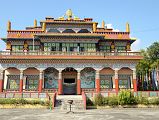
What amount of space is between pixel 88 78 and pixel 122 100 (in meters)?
9.66

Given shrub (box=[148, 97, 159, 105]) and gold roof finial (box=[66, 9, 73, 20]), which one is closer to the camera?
shrub (box=[148, 97, 159, 105])

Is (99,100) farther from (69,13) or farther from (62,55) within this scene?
(69,13)

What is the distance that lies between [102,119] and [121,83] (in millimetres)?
17517

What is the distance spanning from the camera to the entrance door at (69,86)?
35.4 m

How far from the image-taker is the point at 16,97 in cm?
2747

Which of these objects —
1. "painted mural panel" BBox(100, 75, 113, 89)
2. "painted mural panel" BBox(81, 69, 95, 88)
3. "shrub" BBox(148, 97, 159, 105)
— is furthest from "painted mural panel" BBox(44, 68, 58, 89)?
"shrub" BBox(148, 97, 159, 105)

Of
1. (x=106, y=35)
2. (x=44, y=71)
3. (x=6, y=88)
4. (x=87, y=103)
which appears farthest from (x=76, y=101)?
(x=106, y=35)

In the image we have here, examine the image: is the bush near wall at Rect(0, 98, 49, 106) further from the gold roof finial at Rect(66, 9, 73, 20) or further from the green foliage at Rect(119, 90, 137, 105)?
the gold roof finial at Rect(66, 9, 73, 20)

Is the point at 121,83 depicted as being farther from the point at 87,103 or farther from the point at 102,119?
the point at 102,119

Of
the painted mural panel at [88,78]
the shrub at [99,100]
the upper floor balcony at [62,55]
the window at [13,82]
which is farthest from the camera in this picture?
the painted mural panel at [88,78]

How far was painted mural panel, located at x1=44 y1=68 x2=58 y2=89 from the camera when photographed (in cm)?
3460

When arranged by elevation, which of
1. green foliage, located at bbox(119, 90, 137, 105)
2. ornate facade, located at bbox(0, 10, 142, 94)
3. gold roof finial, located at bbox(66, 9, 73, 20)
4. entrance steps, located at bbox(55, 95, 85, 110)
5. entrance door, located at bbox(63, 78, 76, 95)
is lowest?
entrance steps, located at bbox(55, 95, 85, 110)

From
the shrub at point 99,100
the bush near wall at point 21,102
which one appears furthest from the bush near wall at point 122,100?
the bush near wall at point 21,102

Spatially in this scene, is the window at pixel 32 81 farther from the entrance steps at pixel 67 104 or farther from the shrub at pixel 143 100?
the shrub at pixel 143 100
